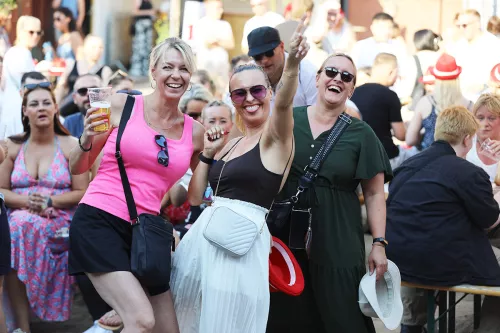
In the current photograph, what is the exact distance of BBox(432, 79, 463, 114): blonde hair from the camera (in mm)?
8484

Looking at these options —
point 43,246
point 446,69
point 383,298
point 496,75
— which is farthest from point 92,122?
point 496,75

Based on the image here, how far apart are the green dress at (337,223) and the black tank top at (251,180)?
45 cm

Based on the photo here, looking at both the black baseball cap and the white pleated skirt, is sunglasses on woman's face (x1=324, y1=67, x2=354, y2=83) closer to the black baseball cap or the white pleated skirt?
the white pleated skirt

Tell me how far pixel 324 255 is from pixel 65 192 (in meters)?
2.77

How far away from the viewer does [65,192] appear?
6875 millimetres

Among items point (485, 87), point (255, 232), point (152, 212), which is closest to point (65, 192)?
point (152, 212)

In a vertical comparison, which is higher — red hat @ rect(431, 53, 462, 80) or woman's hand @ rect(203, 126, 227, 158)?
woman's hand @ rect(203, 126, 227, 158)

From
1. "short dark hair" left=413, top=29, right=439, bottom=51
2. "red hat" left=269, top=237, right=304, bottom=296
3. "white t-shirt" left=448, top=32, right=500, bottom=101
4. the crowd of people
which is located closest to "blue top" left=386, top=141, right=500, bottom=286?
the crowd of people

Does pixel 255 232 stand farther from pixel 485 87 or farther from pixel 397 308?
pixel 485 87

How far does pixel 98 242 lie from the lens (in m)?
4.34

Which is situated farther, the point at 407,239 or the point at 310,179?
the point at 407,239

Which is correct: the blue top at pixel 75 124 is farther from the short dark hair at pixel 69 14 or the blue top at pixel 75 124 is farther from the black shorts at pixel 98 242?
the short dark hair at pixel 69 14

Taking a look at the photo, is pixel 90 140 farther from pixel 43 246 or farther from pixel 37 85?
pixel 37 85

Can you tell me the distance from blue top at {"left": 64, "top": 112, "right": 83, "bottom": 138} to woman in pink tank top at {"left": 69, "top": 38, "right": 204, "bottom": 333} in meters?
3.86
